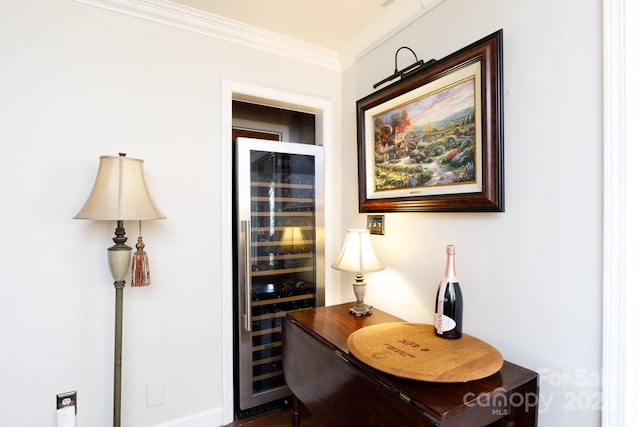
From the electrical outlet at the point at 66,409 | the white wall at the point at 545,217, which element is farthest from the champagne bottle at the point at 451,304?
the electrical outlet at the point at 66,409

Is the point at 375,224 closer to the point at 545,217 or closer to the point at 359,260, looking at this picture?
the point at 359,260

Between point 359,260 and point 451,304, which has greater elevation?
point 359,260

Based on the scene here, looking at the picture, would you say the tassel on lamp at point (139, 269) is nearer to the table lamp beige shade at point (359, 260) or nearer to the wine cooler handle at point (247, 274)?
the wine cooler handle at point (247, 274)

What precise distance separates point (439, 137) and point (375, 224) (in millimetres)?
719

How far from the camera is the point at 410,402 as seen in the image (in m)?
1.02

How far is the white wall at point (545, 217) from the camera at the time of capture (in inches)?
43.4

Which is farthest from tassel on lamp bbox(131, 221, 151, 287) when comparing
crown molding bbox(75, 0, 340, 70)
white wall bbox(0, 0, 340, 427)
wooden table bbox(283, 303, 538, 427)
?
crown molding bbox(75, 0, 340, 70)

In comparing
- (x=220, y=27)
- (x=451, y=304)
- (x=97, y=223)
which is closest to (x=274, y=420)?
(x=451, y=304)

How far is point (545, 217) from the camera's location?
48.3 inches

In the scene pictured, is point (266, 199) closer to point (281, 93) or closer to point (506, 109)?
point (281, 93)

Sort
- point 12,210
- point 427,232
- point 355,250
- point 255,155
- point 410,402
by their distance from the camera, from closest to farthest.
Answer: point 410,402 → point 12,210 → point 427,232 → point 355,250 → point 255,155

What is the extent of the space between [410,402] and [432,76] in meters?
1.43

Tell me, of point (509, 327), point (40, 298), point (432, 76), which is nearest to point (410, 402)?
point (509, 327)

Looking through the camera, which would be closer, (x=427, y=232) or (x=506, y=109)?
(x=506, y=109)
